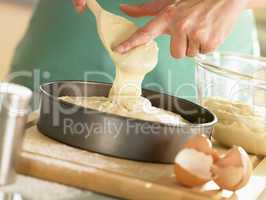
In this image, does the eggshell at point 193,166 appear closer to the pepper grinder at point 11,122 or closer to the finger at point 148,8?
the pepper grinder at point 11,122

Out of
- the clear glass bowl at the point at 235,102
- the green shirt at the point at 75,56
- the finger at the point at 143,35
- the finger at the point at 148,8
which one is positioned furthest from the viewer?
the green shirt at the point at 75,56

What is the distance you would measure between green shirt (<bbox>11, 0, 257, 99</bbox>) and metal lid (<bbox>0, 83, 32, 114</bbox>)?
67cm

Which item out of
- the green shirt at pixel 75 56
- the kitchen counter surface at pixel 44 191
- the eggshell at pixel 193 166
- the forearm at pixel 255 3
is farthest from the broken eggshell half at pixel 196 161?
the green shirt at pixel 75 56

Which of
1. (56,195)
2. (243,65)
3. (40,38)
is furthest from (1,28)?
(56,195)

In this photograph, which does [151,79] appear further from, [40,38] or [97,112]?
[97,112]

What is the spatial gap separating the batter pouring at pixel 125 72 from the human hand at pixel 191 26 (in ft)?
0.11

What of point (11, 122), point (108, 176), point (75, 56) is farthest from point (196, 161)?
point (75, 56)

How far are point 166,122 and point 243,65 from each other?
36cm

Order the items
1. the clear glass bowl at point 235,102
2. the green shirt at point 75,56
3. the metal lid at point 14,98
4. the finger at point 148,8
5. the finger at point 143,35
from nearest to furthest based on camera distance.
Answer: the metal lid at point 14,98 → the finger at point 143,35 → the clear glass bowl at point 235,102 → the finger at point 148,8 → the green shirt at point 75,56

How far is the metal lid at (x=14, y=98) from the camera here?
854mm

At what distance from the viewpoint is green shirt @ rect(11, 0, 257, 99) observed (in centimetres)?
155

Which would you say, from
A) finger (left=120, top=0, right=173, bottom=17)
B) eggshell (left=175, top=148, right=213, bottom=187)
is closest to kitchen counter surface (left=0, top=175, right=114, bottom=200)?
eggshell (left=175, top=148, right=213, bottom=187)

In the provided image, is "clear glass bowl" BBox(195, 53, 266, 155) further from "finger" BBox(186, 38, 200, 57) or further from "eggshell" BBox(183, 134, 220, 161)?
"eggshell" BBox(183, 134, 220, 161)

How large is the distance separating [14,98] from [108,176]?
0.65 ft
